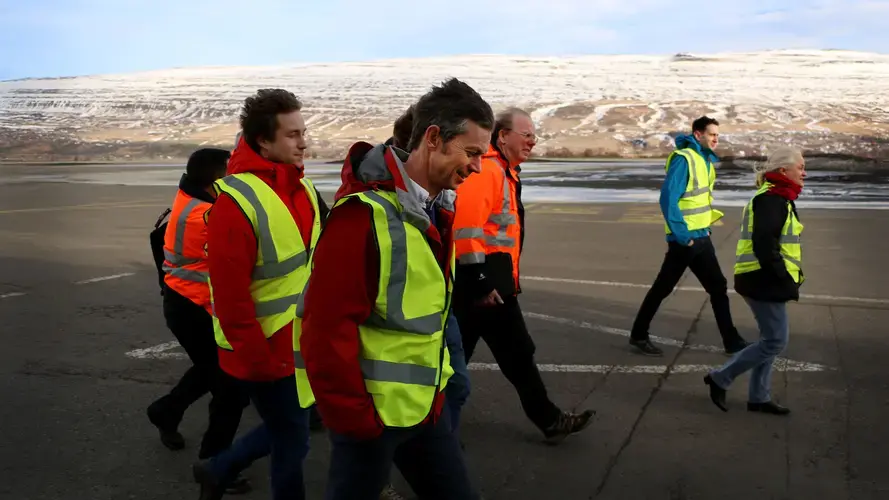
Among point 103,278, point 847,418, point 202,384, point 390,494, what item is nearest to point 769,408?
point 847,418

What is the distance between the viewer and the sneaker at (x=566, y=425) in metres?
4.62

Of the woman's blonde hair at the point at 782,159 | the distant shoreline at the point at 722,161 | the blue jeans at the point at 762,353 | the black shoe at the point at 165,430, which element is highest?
the woman's blonde hair at the point at 782,159

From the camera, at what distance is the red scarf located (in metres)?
4.86

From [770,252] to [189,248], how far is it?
3.07 meters

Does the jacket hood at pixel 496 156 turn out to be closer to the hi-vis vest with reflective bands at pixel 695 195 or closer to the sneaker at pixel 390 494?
the sneaker at pixel 390 494

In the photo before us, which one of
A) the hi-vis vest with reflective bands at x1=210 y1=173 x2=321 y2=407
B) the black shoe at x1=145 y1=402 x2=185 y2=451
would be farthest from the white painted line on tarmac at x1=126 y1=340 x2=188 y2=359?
the hi-vis vest with reflective bands at x1=210 y1=173 x2=321 y2=407

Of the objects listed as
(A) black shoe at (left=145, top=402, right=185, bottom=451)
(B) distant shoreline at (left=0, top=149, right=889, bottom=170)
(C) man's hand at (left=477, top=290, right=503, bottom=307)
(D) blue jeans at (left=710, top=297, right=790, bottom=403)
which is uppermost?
(C) man's hand at (left=477, top=290, right=503, bottom=307)

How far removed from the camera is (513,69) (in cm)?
6016

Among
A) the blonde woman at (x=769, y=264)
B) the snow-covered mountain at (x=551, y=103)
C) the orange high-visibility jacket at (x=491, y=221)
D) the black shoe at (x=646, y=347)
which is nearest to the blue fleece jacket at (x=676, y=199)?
the black shoe at (x=646, y=347)

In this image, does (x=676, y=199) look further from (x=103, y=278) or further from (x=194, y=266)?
(x=103, y=278)

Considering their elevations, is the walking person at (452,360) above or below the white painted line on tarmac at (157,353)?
above

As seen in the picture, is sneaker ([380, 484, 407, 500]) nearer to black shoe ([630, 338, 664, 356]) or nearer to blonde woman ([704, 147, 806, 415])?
blonde woman ([704, 147, 806, 415])

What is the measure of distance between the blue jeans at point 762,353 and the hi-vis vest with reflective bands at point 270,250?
9.47 ft

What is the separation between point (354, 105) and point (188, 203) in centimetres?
4633
